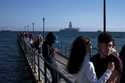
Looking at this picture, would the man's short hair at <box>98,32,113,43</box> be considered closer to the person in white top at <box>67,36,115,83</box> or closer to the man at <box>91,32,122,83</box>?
the man at <box>91,32,122,83</box>

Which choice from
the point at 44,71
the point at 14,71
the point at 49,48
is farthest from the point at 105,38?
the point at 14,71

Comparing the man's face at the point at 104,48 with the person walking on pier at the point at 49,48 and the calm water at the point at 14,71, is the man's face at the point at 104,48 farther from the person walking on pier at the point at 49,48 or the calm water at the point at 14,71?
the calm water at the point at 14,71

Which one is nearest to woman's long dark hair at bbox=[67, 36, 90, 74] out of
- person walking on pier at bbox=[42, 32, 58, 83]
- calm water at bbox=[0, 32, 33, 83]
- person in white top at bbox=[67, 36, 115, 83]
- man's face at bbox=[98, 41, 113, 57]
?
person in white top at bbox=[67, 36, 115, 83]

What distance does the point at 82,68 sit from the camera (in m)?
5.27

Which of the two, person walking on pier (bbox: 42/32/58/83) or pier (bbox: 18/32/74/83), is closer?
pier (bbox: 18/32/74/83)

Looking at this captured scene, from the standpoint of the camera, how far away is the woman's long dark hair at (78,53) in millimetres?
5273

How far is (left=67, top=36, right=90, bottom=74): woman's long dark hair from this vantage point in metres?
5.27

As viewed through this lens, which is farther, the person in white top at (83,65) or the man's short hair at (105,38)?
the man's short hair at (105,38)

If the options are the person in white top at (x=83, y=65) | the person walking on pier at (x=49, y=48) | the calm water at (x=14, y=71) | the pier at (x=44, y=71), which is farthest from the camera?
the calm water at (x=14, y=71)

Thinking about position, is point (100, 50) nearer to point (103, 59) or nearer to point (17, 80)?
point (103, 59)

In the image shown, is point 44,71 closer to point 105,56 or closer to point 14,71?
point 105,56

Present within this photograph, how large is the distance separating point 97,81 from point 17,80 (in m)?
16.8

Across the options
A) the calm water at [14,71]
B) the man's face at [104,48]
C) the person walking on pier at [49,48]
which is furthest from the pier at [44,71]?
the calm water at [14,71]

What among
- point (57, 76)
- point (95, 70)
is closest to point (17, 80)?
point (57, 76)
